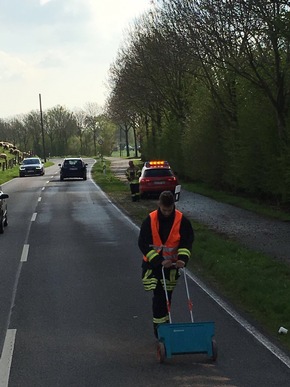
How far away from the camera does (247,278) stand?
32.7 ft

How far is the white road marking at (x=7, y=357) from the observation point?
5.75 m

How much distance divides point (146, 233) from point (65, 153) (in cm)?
12826

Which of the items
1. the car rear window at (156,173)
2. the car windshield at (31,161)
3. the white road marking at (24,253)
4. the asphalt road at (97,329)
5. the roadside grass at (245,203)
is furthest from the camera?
the car windshield at (31,161)

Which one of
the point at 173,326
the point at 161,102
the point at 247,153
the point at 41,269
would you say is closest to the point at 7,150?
the point at 161,102

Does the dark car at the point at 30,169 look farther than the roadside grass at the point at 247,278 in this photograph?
Yes

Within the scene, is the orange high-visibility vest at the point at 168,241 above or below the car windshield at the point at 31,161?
above

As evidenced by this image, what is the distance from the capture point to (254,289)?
9242 mm


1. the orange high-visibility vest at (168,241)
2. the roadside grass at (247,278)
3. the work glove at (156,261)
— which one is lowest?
the roadside grass at (247,278)

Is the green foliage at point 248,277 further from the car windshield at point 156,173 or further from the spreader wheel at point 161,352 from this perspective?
the car windshield at point 156,173

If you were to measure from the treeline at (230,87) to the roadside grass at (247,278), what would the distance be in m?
6.05

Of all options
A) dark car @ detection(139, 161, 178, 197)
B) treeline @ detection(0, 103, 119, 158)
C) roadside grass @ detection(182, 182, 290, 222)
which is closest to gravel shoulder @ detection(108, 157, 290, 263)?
roadside grass @ detection(182, 182, 290, 222)

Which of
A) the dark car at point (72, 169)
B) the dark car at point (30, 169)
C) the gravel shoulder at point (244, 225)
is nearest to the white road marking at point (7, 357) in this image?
the gravel shoulder at point (244, 225)

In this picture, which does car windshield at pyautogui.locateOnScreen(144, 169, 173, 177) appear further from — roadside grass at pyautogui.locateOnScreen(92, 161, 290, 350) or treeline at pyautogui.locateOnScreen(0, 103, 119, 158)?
treeline at pyautogui.locateOnScreen(0, 103, 119, 158)

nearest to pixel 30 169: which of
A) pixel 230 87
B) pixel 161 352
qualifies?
pixel 230 87
